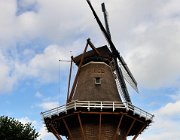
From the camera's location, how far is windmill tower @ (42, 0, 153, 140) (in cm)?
2602

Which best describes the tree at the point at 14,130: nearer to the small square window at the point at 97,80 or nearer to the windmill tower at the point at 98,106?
the windmill tower at the point at 98,106

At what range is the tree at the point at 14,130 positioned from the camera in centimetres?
2961

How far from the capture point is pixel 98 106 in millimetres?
25812

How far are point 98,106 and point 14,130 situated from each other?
9.16 m

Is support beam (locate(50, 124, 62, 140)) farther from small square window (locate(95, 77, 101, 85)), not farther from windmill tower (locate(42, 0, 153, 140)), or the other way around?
small square window (locate(95, 77, 101, 85))

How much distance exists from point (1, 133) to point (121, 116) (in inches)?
443

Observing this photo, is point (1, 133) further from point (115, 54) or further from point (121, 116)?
point (115, 54)


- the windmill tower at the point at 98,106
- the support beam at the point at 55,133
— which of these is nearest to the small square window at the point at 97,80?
the windmill tower at the point at 98,106

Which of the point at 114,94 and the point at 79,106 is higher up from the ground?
the point at 114,94

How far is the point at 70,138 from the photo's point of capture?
27344 mm

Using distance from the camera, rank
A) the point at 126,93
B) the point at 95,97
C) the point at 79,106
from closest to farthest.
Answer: the point at 79,106
the point at 95,97
the point at 126,93

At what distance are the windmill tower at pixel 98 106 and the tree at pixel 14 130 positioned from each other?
2697 mm

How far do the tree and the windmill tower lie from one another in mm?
2697

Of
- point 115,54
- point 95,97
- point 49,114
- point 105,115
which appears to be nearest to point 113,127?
point 105,115
